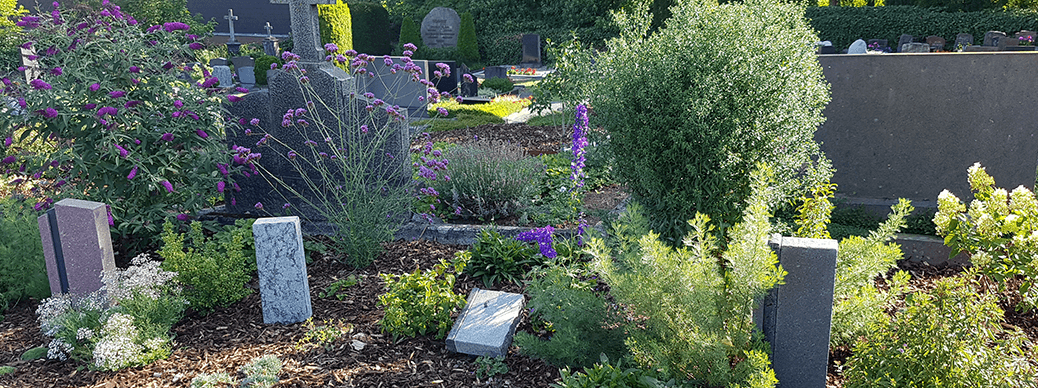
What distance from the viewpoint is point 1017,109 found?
489 centimetres

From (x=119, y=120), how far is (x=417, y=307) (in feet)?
8.80

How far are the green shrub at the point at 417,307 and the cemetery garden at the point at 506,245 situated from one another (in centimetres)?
1

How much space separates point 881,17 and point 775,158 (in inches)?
848

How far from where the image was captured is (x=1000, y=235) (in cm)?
347

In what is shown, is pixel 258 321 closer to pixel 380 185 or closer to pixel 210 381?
pixel 210 381

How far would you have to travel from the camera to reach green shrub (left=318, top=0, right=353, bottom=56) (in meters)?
17.6

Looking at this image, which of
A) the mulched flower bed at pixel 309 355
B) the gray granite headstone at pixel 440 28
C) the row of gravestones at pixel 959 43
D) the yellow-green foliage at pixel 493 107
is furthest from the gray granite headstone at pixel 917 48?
the mulched flower bed at pixel 309 355

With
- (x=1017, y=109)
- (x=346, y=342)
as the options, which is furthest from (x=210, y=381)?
(x=1017, y=109)

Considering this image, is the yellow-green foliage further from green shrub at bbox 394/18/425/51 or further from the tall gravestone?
green shrub at bbox 394/18/425/51

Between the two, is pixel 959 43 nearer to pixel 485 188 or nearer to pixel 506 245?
pixel 485 188

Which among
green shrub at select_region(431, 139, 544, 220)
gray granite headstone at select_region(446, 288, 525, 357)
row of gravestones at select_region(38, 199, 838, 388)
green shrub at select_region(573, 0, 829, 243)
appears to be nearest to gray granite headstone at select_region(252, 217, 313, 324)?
row of gravestones at select_region(38, 199, 838, 388)

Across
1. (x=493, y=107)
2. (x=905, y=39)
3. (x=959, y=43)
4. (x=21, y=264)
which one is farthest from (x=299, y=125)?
(x=905, y=39)

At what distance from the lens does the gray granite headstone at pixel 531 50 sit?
21328mm

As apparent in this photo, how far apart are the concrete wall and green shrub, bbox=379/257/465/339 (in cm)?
346
